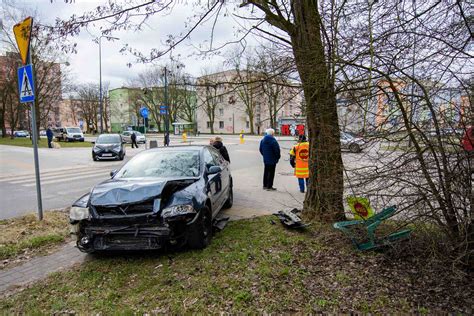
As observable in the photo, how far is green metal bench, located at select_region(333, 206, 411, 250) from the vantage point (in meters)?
3.50

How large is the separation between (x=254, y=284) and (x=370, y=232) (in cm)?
147

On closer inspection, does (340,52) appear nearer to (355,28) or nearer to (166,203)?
(355,28)

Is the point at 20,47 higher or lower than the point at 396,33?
higher

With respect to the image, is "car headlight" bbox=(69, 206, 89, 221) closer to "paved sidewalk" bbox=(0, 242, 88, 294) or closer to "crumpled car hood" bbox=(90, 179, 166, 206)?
"crumpled car hood" bbox=(90, 179, 166, 206)

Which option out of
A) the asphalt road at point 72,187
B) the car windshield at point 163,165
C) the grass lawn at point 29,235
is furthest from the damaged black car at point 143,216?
the asphalt road at point 72,187

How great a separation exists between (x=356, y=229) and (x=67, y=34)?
453 cm

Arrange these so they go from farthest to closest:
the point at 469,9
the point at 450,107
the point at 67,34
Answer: the point at 67,34 < the point at 469,9 < the point at 450,107

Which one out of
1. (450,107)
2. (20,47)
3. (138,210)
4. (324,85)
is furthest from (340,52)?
(20,47)

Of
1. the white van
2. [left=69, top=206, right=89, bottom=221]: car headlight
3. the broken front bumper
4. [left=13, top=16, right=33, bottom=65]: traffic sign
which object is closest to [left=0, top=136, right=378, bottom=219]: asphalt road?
the broken front bumper

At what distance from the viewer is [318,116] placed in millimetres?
4336

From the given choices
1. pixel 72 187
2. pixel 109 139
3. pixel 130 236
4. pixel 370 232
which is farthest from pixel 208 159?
pixel 109 139

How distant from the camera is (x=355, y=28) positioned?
3777mm

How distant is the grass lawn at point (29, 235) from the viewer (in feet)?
15.2

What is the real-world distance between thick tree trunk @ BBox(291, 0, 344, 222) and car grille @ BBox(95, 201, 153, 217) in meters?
2.37
